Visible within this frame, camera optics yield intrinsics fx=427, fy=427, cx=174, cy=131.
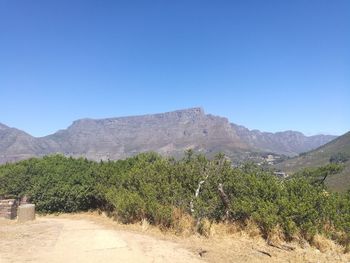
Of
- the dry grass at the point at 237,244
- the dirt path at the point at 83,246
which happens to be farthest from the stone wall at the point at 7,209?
the dry grass at the point at 237,244

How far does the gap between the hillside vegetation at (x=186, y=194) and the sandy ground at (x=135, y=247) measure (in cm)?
68

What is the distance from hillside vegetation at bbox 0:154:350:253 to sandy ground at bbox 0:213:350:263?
0.68m

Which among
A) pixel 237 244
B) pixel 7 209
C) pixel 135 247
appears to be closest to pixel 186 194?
pixel 237 244

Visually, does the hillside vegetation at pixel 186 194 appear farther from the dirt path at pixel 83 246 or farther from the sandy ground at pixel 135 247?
the dirt path at pixel 83 246

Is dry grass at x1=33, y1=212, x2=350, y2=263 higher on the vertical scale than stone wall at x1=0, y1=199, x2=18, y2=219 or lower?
lower

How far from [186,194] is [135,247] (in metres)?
4.21

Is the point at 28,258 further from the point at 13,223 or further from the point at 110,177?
the point at 110,177

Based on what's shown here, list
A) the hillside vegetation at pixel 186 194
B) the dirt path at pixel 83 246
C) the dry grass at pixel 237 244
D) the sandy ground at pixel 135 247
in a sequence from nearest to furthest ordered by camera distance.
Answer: the dirt path at pixel 83 246 → the sandy ground at pixel 135 247 → the dry grass at pixel 237 244 → the hillside vegetation at pixel 186 194

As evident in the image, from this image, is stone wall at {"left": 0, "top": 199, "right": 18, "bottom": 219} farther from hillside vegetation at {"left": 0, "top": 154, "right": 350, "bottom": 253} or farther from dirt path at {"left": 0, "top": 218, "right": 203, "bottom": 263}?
dirt path at {"left": 0, "top": 218, "right": 203, "bottom": 263}

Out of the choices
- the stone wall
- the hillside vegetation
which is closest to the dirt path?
the hillside vegetation

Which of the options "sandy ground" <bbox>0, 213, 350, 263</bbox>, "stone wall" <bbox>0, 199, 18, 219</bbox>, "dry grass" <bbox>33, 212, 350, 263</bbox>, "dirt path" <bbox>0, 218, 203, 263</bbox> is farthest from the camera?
"stone wall" <bbox>0, 199, 18, 219</bbox>

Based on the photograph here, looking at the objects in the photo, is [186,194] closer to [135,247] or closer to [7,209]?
[135,247]

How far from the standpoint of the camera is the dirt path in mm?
9672

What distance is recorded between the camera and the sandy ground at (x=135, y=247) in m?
9.83
